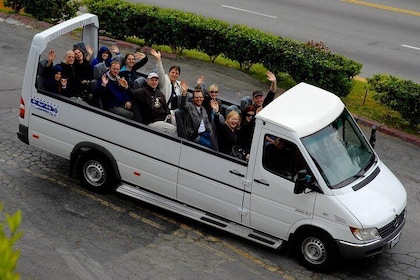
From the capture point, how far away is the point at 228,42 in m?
17.0

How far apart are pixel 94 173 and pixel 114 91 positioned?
4.28 feet

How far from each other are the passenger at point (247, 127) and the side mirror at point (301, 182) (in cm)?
128

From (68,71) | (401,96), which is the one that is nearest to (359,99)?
(401,96)

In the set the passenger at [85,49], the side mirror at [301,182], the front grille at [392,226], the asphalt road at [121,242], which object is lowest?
the asphalt road at [121,242]

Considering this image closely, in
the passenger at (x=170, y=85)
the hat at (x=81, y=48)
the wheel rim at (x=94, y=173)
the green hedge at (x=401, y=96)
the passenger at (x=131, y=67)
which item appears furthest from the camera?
the green hedge at (x=401, y=96)

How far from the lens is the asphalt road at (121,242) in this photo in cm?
1015

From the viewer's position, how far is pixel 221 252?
10.7m

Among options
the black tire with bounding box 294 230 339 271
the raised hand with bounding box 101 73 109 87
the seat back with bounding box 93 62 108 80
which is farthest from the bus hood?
the seat back with bounding box 93 62 108 80

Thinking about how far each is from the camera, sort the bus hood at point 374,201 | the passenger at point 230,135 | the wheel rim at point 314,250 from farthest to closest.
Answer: the passenger at point 230,135 < the wheel rim at point 314,250 < the bus hood at point 374,201

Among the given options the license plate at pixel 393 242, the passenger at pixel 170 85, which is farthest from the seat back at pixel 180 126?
the license plate at pixel 393 242

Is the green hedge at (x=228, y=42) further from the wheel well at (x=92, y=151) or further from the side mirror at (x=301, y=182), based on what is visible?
the side mirror at (x=301, y=182)

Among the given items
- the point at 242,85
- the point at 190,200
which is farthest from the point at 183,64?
the point at 190,200

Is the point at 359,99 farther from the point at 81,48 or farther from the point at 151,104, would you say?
the point at 81,48

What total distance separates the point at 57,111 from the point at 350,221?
4.72 meters
